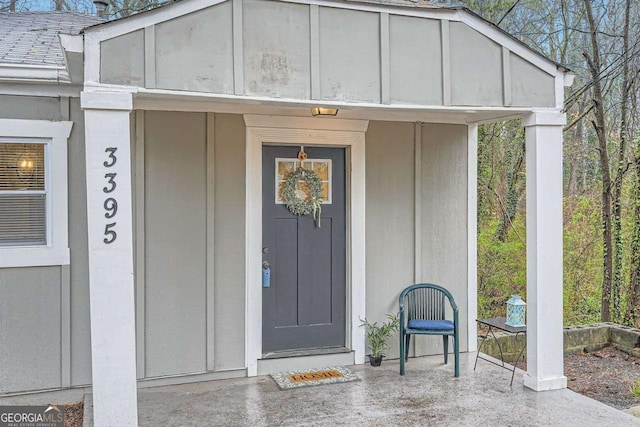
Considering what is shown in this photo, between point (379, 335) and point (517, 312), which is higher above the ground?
point (517, 312)

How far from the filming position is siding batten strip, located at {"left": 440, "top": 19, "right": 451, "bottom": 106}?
3955 mm

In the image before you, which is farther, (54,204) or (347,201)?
(347,201)

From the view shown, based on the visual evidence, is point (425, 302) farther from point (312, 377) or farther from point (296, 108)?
point (296, 108)

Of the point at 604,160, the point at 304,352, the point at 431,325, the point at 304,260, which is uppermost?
the point at 604,160

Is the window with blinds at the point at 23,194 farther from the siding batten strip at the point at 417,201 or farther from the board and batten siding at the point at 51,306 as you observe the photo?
the siding batten strip at the point at 417,201

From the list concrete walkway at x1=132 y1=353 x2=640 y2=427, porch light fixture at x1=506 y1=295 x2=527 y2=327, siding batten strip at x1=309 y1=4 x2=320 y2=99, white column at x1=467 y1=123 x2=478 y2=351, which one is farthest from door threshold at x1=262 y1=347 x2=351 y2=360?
siding batten strip at x1=309 y1=4 x2=320 y2=99

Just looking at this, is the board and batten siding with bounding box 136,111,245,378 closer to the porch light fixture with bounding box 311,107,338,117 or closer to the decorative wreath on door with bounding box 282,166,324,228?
the decorative wreath on door with bounding box 282,166,324,228

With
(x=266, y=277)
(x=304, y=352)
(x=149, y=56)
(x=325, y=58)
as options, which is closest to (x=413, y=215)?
(x=266, y=277)

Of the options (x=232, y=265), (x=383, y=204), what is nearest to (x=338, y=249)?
(x=383, y=204)

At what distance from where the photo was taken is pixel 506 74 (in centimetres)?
414

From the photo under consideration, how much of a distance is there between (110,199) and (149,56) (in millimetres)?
895

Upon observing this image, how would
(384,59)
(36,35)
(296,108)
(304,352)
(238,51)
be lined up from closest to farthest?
(238,51) < (384,59) < (296,108) < (304,352) < (36,35)

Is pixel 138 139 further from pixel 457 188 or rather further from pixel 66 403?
pixel 457 188

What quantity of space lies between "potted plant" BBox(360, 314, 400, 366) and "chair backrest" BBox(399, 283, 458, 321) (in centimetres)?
17
